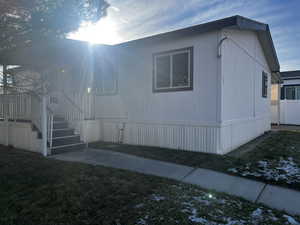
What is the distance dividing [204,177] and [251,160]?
6.63 feet

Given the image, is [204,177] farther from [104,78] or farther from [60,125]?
[104,78]

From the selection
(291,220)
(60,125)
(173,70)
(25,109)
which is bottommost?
(291,220)

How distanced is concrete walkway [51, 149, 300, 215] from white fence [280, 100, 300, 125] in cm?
1563

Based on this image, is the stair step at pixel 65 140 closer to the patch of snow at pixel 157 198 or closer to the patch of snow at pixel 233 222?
the patch of snow at pixel 157 198

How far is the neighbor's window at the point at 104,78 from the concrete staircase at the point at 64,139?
6.72 feet

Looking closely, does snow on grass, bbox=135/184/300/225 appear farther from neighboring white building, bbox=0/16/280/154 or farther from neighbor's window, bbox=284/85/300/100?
neighbor's window, bbox=284/85/300/100

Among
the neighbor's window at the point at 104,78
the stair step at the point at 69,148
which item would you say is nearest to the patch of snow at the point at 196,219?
the stair step at the point at 69,148

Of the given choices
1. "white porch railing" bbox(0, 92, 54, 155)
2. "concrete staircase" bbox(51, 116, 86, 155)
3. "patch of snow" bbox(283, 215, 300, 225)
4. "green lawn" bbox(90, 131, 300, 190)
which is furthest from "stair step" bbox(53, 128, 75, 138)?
"patch of snow" bbox(283, 215, 300, 225)

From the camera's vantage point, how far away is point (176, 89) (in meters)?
7.11

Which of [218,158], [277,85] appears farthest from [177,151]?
[277,85]

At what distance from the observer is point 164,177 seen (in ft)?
15.6

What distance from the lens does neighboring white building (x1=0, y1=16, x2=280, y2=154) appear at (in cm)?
644

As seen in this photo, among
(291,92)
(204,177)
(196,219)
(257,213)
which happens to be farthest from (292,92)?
(196,219)

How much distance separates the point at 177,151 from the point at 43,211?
4493 mm
